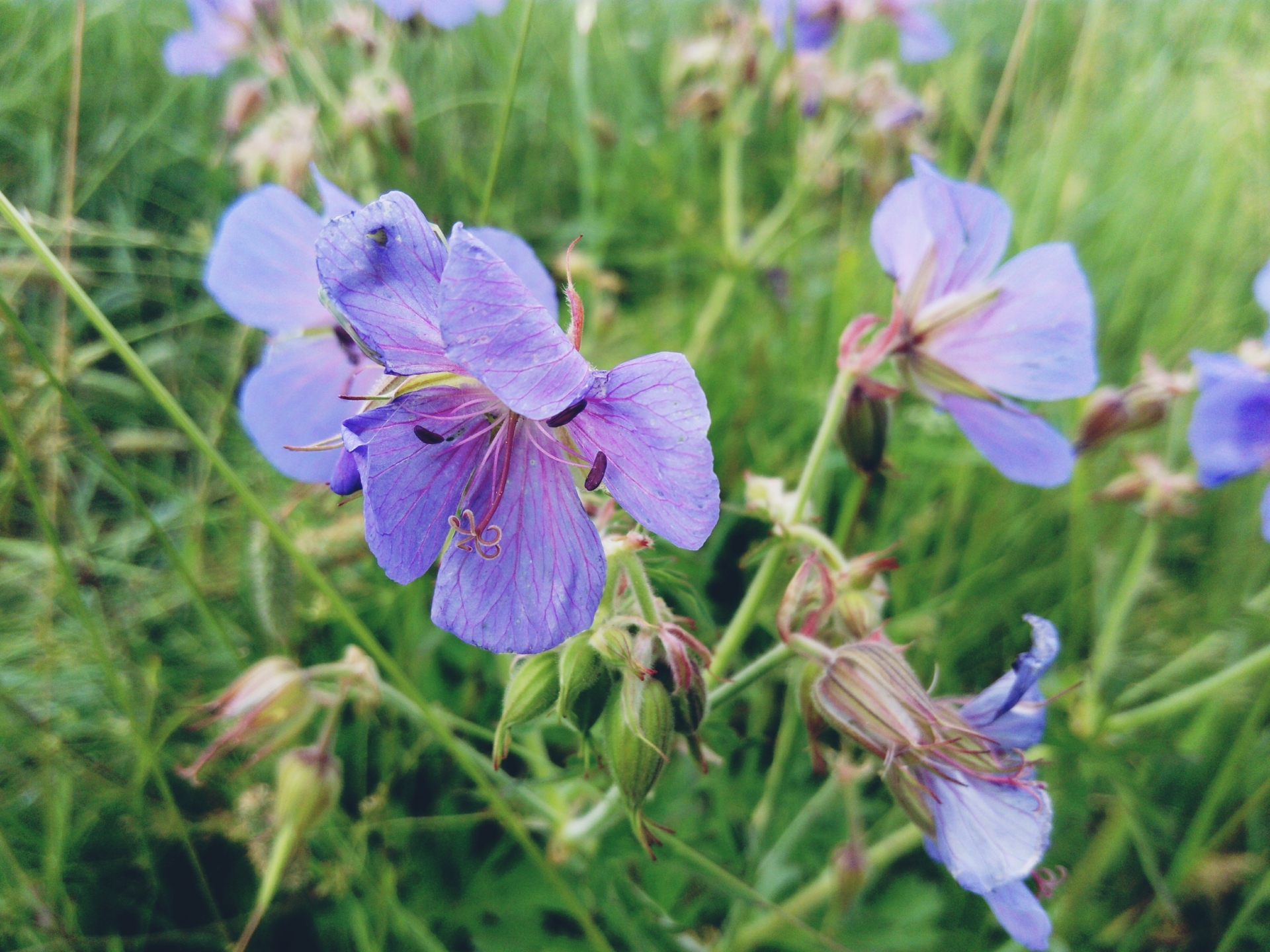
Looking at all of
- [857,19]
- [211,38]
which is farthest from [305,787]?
[857,19]

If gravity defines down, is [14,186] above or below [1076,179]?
below

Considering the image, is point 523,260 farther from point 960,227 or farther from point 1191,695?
point 1191,695

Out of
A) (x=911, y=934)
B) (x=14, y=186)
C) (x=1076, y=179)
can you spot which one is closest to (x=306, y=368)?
(x=911, y=934)

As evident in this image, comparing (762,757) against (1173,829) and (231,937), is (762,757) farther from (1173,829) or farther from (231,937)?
(231,937)

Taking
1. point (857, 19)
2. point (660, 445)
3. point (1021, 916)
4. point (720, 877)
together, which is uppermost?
point (857, 19)

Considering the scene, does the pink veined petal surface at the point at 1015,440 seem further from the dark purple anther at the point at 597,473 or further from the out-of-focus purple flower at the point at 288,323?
the out-of-focus purple flower at the point at 288,323

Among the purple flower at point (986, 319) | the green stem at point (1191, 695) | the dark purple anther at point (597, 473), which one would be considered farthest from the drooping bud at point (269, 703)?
the green stem at point (1191, 695)
